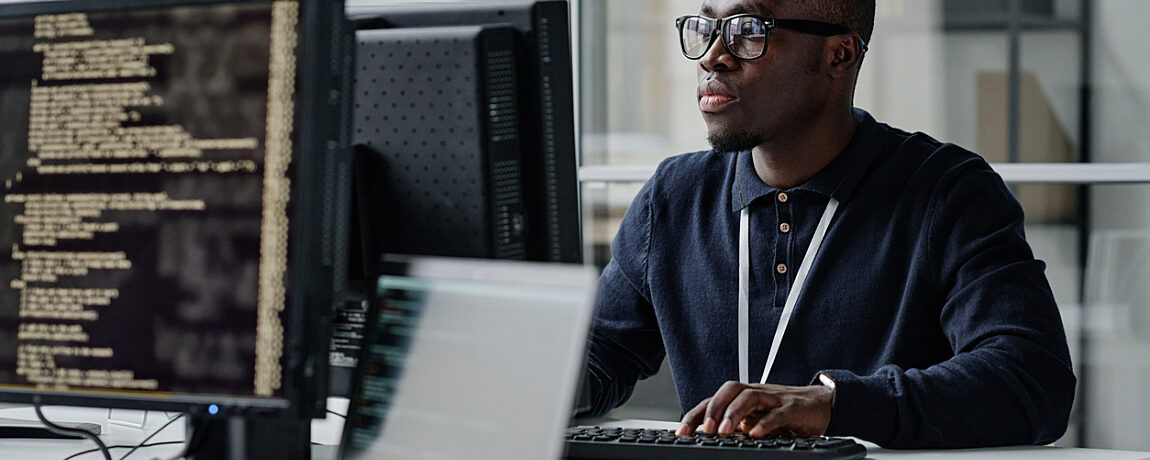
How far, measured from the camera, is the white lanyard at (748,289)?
5.56ft

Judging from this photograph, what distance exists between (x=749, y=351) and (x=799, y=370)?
0.09 meters

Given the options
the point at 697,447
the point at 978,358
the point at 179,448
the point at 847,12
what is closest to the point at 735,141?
the point at 847,12

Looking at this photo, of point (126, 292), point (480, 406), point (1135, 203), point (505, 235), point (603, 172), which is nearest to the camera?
point (480, 406)

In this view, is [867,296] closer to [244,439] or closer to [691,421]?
[691,421]

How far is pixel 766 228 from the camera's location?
5.75ft

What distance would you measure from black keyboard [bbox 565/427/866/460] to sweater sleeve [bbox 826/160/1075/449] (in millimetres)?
184

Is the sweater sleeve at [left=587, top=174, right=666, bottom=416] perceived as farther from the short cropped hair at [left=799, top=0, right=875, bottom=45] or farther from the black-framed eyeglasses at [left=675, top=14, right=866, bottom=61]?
the short cropped hair at [left=799, top=0, right=875, bottom=45]

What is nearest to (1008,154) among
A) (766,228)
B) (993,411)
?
(766,228)

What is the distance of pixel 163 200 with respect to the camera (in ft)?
2.85

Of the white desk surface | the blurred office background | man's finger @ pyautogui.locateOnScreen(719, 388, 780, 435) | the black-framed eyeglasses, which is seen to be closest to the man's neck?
the black-framed eyeglasses

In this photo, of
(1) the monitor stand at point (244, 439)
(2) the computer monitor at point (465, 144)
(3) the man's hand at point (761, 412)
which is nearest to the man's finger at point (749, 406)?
(3) the man's hand at point (761, 412)

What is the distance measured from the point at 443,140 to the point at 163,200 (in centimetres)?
31

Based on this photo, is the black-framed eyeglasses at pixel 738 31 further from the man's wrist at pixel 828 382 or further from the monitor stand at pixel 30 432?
the monitor stand at pixel 30 432

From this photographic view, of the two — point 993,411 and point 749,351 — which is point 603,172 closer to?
point 749,351
